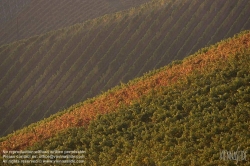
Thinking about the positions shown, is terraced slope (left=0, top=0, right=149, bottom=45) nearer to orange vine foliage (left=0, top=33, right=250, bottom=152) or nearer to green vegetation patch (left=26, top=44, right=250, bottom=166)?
orange vine foliage (left=0, top=33, right=250, bottom=152)

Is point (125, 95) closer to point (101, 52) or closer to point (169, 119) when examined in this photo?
point (169, 119)

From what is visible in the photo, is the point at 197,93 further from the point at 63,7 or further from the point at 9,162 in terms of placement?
the point at 63,7

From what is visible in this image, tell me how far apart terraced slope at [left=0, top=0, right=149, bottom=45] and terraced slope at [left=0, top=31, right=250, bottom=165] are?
3595 cm

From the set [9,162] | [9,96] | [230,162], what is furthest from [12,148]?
[9,96]

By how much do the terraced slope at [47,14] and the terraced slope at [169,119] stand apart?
36.0 m

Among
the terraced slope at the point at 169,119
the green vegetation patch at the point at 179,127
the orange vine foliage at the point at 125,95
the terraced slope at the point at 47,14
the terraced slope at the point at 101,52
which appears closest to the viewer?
the green vegetation patch at the point at 179,127

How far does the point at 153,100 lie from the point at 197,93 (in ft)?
8.46

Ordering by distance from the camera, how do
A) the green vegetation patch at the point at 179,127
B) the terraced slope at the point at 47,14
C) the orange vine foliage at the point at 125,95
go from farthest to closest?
the terraced slope at the point at 47,14
the orange vine foliage at the point at 125,95
the green vegetation patch at the point at 179,127

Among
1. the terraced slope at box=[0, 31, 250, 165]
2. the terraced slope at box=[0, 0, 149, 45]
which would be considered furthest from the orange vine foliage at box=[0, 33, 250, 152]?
the terraced slope at box=[0, 0, 149, 45]

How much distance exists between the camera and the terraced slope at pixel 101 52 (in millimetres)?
35688

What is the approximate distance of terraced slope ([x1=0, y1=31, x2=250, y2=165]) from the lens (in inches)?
622

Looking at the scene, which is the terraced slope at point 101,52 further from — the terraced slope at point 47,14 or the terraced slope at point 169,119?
the terraced slope at point 47,14

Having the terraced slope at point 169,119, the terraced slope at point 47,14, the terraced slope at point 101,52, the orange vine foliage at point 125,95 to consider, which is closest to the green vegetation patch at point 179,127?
the terraced slope at point 169,119

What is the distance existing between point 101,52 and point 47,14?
27.2 meters
